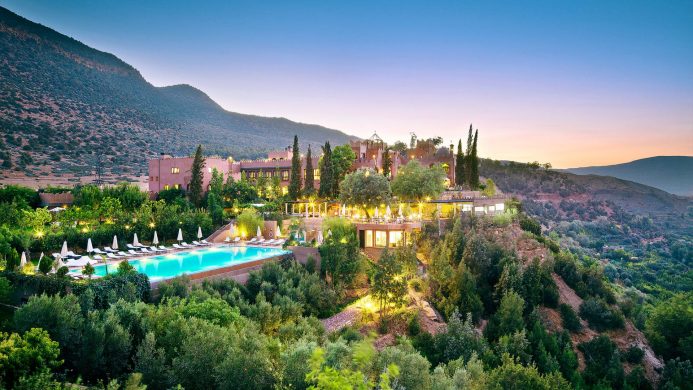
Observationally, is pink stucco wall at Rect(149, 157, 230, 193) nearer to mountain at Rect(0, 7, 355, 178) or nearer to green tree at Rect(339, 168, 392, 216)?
mountain at Rect(0, 7, 355, 178)

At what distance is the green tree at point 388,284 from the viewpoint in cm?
2297

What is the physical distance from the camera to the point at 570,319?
2795 cm

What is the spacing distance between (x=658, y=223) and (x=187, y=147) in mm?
83862

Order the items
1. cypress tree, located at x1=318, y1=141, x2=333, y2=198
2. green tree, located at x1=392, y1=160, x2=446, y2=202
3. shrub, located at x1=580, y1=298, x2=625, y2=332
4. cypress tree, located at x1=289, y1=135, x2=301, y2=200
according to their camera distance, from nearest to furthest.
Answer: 1. shrub, located at x1=580, y1=298, x2=625, y2=332
2. green tree, located at x1=392, y1=160, x2=446, y2=202
3. cypress tree, located at x1=318, y1=141, x2=333, y2=198
4. cypress tree, located at x1=289, y1=135, x2=301, y2=200

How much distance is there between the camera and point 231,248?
3016 centimetres

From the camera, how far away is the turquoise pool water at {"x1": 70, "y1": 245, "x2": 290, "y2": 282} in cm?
2317

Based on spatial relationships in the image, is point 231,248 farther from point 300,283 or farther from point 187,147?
point 187,147

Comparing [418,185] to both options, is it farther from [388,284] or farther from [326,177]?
[388,284]

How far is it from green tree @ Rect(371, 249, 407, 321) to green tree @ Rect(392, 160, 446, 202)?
14427 millimetres

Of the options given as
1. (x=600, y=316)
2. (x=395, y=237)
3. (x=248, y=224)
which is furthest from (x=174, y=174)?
(x=600, y=316)

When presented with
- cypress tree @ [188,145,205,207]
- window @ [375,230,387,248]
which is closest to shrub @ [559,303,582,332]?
window @ [375,230,387,248]

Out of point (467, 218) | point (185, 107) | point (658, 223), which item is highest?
point (185, 107)

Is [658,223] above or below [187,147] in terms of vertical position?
below

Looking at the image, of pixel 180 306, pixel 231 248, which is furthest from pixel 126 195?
pixel 180 306
